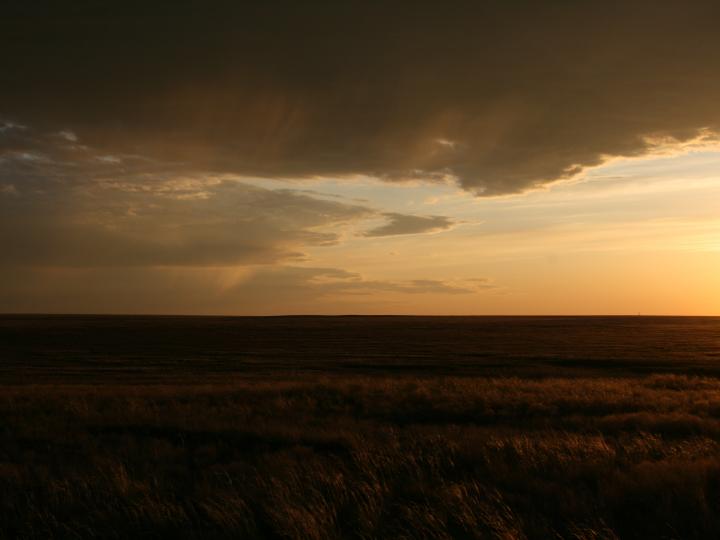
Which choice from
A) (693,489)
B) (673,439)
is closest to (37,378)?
(673,439)

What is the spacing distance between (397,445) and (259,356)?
1610 inches

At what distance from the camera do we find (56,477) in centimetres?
874

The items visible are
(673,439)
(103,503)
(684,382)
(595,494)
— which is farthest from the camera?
(684,382)

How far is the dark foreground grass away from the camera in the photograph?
21.4ft

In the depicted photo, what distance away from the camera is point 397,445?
34.4 ft

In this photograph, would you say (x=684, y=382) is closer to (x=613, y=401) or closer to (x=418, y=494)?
(x=613, y=401)

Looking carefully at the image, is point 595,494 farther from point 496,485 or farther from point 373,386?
point 373,386

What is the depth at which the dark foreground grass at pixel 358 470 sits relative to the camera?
6520mm

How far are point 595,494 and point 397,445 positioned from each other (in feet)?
11.9

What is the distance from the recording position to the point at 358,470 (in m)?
9.16

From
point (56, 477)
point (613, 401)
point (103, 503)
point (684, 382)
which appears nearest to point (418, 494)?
point (103, 503)

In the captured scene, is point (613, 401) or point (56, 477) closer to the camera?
point (56, 477)

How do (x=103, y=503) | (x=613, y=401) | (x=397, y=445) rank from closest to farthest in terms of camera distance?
1. (x=103, y=503)
2. (x=397, y=445)
3. (x=613, y=401)

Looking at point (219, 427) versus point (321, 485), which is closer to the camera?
point (321, 485)
